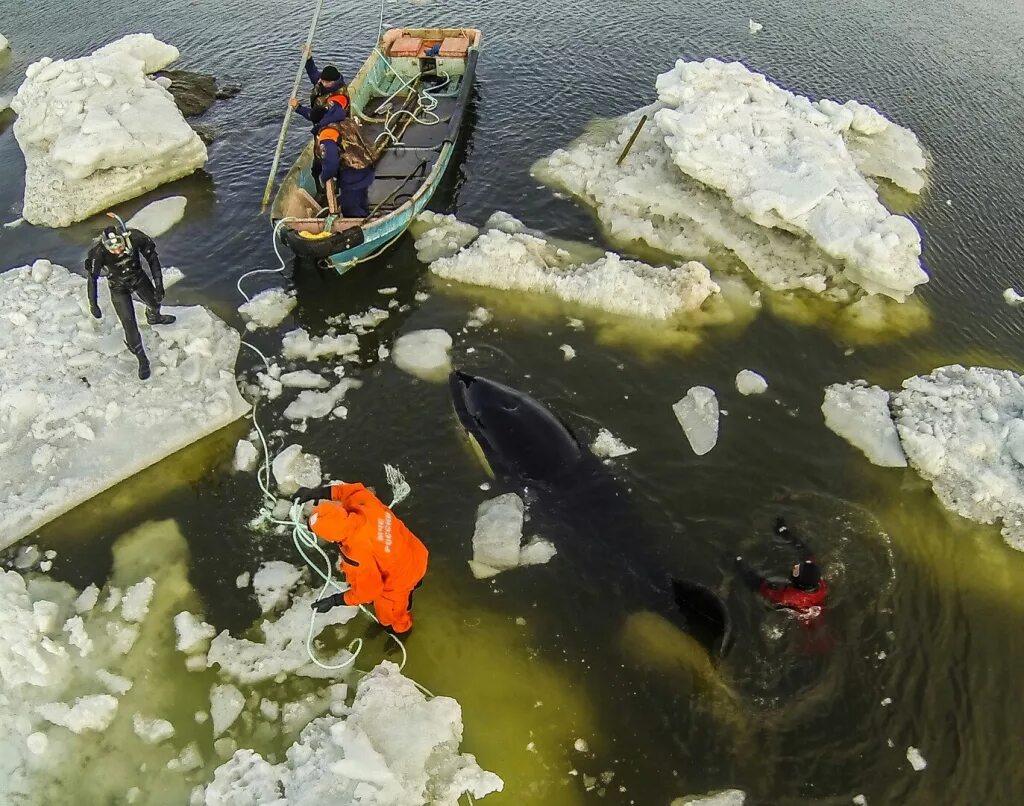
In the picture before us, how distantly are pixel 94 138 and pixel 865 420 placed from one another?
15254mm

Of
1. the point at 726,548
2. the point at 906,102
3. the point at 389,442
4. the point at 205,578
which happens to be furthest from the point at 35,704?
the point at 906,102

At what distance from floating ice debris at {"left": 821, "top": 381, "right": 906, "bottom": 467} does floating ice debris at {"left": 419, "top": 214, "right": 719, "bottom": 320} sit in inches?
108

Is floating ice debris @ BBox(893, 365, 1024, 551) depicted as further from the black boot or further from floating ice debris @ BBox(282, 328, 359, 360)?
the black boot

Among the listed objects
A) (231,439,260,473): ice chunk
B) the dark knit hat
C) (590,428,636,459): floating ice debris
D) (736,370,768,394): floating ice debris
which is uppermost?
the dark knit hat

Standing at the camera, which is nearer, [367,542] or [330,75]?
[367,542]

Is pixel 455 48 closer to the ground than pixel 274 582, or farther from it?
farther from it

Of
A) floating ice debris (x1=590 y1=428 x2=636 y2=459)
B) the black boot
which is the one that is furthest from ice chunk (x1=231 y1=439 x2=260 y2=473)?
floating ice debris (x1=590 y1=428 x2=636 y2=459)

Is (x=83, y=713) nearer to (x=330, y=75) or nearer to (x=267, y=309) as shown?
(x=267, y=309)

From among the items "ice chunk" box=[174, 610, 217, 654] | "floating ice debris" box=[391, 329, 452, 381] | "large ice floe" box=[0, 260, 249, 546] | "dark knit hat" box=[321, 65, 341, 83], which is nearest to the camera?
"ice chunk" box=[174, 610, 217, 654]

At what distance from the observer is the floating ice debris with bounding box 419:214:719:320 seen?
1162cm

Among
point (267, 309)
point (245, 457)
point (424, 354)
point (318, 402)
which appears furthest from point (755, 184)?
point (245, 457)

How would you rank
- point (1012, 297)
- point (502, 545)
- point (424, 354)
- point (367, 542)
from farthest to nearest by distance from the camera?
point (1012, 297) < point (424, 354) < point (502, 545) < point (367, 542)

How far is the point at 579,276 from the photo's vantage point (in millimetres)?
12094

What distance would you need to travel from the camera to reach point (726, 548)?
28.0 feet
